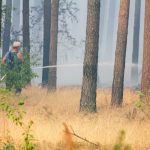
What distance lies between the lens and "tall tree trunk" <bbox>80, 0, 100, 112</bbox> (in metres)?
12.1

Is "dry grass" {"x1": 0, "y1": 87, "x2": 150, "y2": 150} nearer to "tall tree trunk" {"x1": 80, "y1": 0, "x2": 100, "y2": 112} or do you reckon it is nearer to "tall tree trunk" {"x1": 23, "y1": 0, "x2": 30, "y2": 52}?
"tall tree trunk" {"x1": 80, "y1": 0, "x2": 100, "y2": 112}

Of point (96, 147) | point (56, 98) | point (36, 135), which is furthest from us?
point (56, 98)

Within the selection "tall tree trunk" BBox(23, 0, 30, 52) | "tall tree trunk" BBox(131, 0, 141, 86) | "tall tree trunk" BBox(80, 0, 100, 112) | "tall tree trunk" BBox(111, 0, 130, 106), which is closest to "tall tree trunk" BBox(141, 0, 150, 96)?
"tall tree trunk" BBox(111, 0, 130, 106)

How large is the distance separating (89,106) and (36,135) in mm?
4035

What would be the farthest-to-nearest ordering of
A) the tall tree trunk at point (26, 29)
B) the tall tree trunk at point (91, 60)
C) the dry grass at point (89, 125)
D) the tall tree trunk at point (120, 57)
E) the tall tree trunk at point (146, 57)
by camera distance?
1. the tall tree trunk at point (26, 29)
2. the tall tree trunk at point (120, 57)
3. the tall tree trunk at point (146, 57)
4. the tall tree trunk at point (91, 60)
5. the dry grass at point (89, 125)

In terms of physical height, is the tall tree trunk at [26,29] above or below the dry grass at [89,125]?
above

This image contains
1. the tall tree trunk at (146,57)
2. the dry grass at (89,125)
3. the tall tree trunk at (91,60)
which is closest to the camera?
the dry grass at (89,125)

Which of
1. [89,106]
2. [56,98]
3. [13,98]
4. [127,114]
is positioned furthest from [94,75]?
[56,98]

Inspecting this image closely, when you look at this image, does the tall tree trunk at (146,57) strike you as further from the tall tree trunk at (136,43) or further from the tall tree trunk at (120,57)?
the tall tree trunk at (136,43)

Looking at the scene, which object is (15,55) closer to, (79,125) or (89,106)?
(89,106)

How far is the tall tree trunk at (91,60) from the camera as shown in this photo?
12078 mm

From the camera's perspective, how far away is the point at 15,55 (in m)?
14.8

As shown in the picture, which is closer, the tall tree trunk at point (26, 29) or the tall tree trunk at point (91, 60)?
the tall tree trunk at point (91, 60)

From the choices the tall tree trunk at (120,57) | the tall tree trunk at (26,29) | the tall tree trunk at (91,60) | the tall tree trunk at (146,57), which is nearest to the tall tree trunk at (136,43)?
the tall tree trunk at (26,29)
